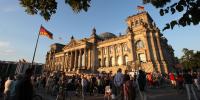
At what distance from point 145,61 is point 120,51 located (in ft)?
34.5

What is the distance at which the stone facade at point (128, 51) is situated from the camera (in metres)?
44.8

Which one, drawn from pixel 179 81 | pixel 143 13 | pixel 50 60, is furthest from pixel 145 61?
pixel 50 60

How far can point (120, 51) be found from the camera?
176 ft

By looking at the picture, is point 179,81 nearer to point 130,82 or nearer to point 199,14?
point 130,82

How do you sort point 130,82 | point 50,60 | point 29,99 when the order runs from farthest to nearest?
point 50,60 → point 130,82 → point 29,99

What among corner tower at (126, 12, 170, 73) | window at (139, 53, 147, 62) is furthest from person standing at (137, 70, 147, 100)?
window at (139, 53, 147, 62)

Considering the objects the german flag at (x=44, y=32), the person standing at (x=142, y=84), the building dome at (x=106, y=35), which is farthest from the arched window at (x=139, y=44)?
the person standing at (x=142, y=84)

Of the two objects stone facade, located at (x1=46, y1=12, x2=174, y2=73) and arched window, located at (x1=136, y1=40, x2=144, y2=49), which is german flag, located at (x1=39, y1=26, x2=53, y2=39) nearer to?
stone facade, located at (x1=46, y1=12, x2=174, y2=73)

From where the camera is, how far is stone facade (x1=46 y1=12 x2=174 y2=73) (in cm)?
4481

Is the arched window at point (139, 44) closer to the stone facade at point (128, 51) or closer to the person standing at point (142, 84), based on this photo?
the stone facade at point (128, 51)

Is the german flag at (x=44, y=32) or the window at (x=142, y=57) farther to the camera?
the window at (x=142, y=57)

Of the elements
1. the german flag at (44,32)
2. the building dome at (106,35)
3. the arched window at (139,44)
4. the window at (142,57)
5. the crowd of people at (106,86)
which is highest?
the building dome at (106,35)

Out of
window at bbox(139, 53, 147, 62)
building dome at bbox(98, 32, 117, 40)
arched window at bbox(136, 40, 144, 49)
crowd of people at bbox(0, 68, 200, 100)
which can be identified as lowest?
crowd of people at bbox(0, 68, 200, 100)

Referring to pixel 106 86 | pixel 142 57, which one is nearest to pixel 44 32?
pixel 106 86
